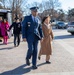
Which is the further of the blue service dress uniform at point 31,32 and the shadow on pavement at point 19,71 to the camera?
the blue service dress uniform at point 31,32

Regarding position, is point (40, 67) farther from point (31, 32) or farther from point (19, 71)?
point (31, 32)

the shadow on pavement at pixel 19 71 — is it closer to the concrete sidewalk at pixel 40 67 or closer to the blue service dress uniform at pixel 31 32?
the concrete sidewalk at pixel 40 67

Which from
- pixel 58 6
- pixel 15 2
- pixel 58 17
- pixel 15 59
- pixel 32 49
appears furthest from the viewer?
pixel 58 17

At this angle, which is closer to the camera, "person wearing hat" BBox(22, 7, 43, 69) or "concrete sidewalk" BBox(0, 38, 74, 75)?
"concrete sidewalk" BBox(0, 38, 74, 75)

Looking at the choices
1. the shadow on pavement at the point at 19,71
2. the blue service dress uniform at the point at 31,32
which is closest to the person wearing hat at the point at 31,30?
the blue service dress uniform at the point at 31,32

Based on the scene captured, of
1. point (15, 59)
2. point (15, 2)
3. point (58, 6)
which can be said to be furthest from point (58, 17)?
point (15, 59)

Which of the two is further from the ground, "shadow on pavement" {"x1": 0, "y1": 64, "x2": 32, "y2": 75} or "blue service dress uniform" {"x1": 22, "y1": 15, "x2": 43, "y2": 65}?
"blue service dress uniform" {"x1": 22, "y1": 15, "x2": 43, "y2": 65}

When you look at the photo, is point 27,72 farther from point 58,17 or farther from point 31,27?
point 58,17

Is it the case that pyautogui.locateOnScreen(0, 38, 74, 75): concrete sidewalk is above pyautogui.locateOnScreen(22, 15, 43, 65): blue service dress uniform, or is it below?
below

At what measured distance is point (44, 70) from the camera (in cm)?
823

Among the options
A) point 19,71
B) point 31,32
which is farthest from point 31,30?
point 19,71

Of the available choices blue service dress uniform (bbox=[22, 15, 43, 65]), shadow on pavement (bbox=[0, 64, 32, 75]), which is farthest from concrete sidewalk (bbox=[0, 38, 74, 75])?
blue service dress uniform (bbox=[22, 15, 43, 65])

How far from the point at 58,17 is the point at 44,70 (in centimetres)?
8394

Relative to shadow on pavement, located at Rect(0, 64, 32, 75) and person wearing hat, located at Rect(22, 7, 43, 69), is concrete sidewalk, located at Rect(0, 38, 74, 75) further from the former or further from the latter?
person wearing hat, located at Rect(22, 7, 43, 69)
